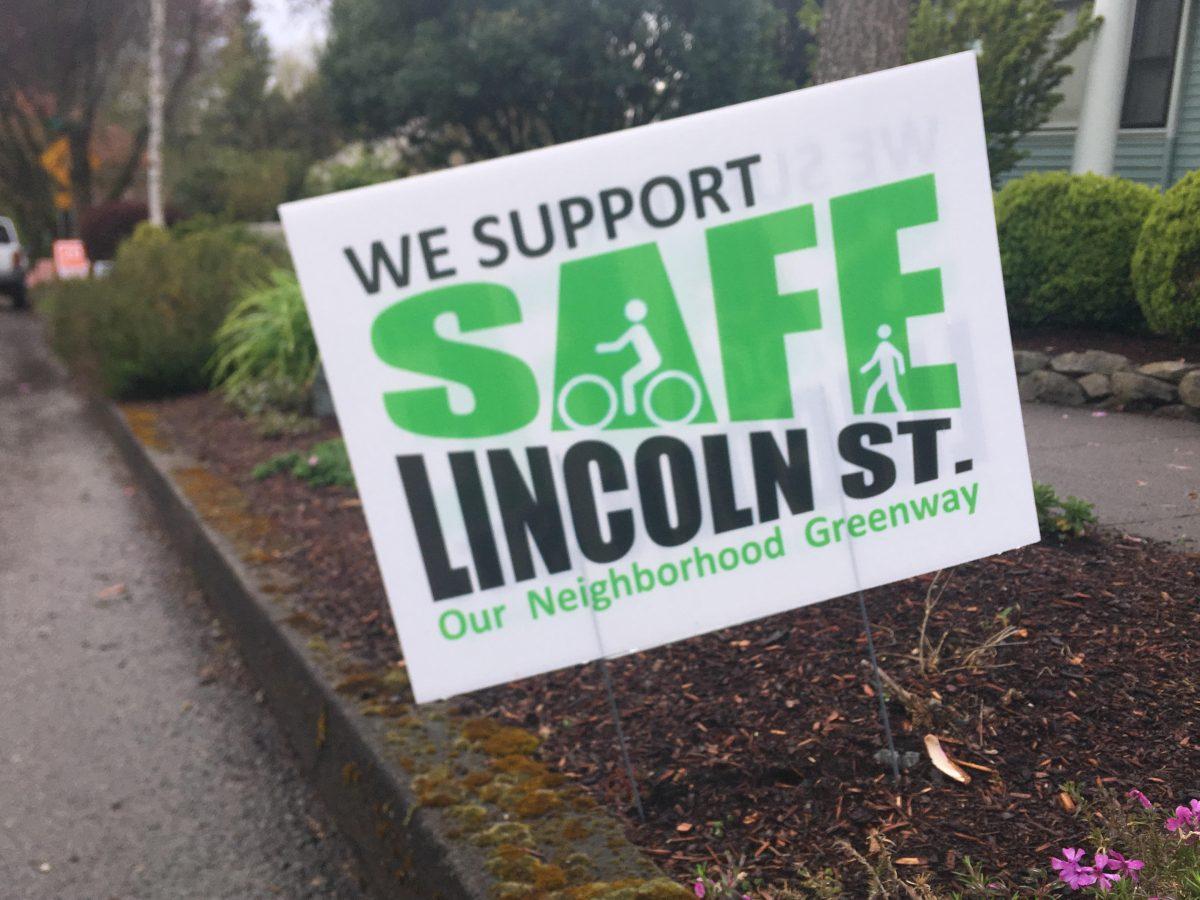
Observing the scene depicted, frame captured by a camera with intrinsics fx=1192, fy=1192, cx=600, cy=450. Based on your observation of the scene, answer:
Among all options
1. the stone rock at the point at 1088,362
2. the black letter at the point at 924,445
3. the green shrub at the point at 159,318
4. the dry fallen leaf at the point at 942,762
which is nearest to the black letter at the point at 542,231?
the black letter at the point at 924,445

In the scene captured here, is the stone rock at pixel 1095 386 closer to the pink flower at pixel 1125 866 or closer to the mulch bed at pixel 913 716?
the mulch bed at pixel 913 716

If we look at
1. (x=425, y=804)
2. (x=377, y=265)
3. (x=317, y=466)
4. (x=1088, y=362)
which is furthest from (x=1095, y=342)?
(x=317, y=466)

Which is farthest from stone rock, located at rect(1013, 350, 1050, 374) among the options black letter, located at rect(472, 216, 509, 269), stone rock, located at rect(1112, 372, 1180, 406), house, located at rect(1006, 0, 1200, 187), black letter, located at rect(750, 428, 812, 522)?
black letter, located at rect(472, 216, 509, 269)

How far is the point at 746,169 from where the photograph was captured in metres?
2.31

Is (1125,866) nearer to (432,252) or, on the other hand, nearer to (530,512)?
(530,512)

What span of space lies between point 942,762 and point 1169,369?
2.31 m

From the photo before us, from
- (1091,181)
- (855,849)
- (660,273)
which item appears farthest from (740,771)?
(1091,181)

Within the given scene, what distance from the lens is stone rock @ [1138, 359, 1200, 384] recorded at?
410cm

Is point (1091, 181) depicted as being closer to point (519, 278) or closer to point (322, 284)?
point (519, 278)

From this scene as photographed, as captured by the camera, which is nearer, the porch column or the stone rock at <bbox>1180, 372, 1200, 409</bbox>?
the porch column

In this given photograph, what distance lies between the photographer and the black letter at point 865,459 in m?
2.42

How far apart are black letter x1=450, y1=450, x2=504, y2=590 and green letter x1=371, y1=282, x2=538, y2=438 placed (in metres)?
0.06

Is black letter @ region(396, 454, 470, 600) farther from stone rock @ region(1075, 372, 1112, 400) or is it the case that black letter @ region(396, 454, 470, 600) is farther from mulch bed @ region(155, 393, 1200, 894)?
stone rock @ region(1075, 372, 1112, 400)

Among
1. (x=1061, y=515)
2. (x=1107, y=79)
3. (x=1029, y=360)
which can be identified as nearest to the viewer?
(x=1061, y=515)
